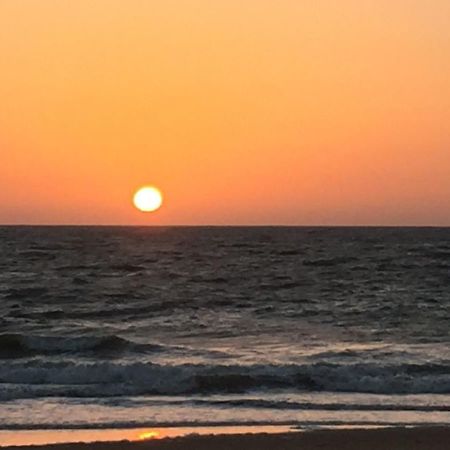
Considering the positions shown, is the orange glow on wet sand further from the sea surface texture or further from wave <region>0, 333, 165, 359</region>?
wave <region>0, 333, 165, 359</region>

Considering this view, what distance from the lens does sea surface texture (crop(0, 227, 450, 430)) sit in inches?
594

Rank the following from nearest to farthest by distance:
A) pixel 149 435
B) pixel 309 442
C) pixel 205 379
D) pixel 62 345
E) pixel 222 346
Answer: pixel 309 442 < pixel 149 435 < pixel 205 379 < pixel 222 346 < pixel 62 345

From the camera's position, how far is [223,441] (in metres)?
12.1

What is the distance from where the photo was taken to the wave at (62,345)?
22250mm

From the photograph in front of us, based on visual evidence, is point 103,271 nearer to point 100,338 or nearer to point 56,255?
point 56,255

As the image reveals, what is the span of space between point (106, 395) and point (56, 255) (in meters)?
42.1

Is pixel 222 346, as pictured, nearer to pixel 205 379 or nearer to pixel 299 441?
pixel 205 379

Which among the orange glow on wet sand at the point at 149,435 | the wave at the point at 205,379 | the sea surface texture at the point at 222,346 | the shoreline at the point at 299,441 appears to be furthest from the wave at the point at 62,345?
the shoreline at the point at 299,441

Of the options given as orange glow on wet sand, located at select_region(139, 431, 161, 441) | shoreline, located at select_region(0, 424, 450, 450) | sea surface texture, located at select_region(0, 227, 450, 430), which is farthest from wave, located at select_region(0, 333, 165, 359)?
shoreline, located at select_region(0, 424, 450, 450)

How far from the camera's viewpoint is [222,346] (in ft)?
74.1

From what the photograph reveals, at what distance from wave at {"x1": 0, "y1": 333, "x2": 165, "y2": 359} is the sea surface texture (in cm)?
4

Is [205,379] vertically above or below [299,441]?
below

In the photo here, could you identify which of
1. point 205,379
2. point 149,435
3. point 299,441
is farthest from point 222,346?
point 299,441

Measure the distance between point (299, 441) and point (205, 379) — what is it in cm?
598
